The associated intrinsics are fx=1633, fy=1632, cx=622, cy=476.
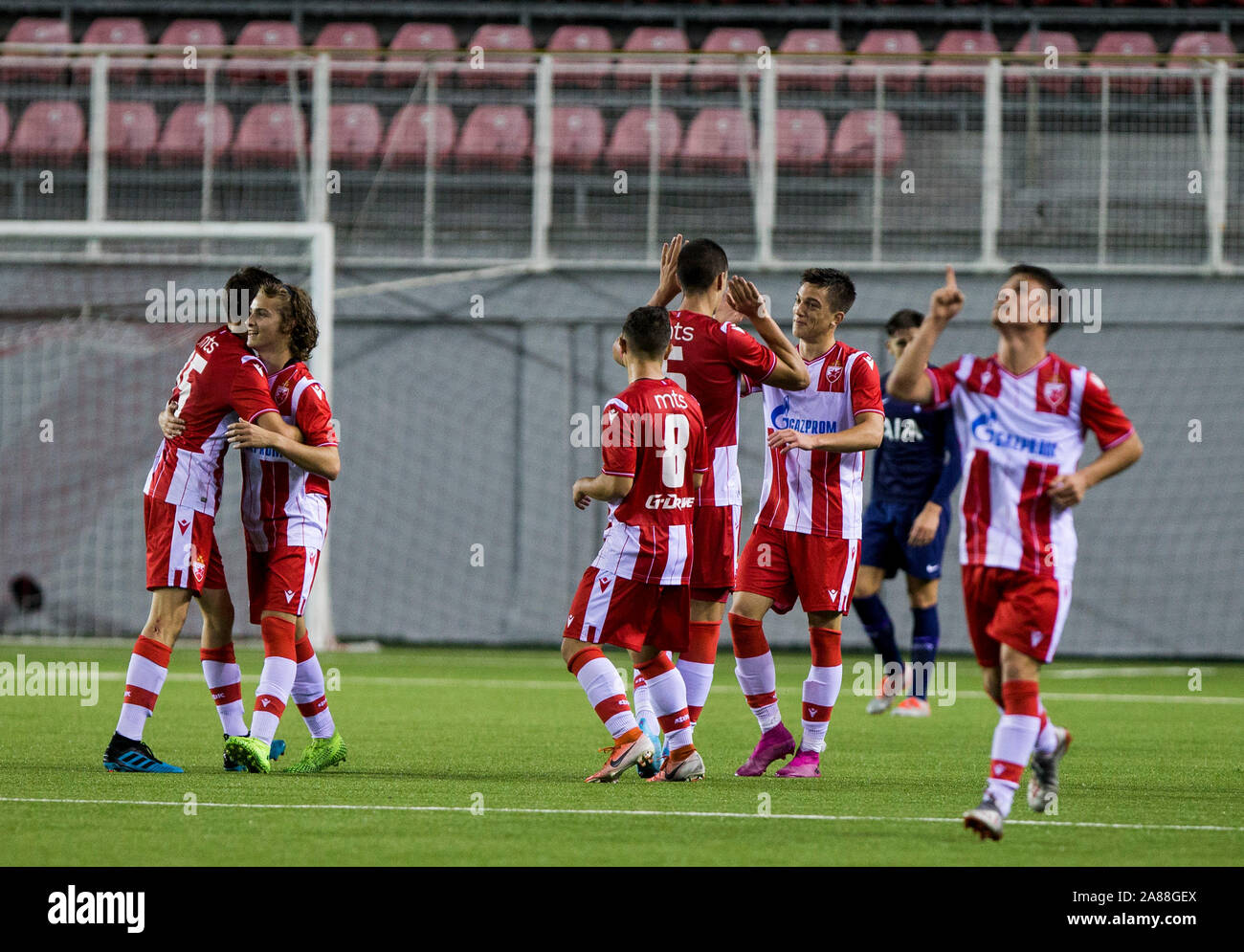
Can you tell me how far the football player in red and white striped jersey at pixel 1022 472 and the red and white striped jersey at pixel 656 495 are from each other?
1.31 meters

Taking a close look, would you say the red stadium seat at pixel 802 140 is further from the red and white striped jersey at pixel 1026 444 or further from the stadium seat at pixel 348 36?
the red and white striped jersey at pixel 1026 444

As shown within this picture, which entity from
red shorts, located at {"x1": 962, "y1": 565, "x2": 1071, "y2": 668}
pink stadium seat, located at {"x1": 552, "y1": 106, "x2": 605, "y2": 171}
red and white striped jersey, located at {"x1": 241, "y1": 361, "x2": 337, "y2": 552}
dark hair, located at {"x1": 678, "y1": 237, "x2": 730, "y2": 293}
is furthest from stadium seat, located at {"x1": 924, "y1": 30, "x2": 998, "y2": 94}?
red shorts, located at {"x1": 962, "y1": 565, "x2": 1071, "y2": 668}

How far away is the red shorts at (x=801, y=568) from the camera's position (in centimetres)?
695

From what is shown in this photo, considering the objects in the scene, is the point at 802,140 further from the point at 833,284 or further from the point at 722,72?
the point at 833,284

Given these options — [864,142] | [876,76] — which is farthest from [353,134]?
[876,76]

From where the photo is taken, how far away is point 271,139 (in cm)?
1516

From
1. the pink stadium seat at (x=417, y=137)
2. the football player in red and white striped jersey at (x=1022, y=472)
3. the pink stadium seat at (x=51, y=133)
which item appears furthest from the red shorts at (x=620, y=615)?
the pink stadium seat at (x=51, y=133)

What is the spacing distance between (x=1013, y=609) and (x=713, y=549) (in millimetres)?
1823

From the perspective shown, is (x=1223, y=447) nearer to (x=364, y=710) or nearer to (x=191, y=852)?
(x=364, y=710)

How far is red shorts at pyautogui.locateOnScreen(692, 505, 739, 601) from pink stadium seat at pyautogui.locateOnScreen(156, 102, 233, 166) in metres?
9.97

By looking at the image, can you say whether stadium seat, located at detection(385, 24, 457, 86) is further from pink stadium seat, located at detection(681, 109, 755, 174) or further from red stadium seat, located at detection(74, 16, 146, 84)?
pink stadium seat, located at detection(681, 109, 755, 174)

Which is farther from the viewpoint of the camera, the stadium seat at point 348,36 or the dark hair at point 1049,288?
the stadium seat at point 348,36

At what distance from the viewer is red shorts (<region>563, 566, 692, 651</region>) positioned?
6.29 metres
